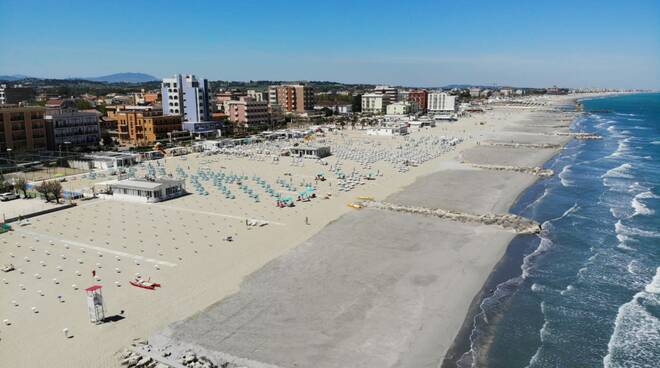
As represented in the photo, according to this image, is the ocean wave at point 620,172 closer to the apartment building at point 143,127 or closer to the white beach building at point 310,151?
the white beach building at point 310,151

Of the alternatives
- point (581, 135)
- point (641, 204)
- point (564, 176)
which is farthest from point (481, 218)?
point (581, 135)

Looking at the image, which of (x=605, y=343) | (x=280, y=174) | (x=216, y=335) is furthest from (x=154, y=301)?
(x=280, y=174)

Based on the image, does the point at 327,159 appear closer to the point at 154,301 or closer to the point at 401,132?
the point at 401,132

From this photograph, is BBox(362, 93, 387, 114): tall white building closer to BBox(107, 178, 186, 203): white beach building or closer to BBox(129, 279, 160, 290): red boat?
BBox(107, 178, 186, 203): white beach building

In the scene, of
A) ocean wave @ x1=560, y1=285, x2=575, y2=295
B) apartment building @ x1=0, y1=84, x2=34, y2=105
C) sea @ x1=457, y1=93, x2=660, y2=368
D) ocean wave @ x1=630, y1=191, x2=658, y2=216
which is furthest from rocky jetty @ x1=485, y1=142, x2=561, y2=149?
apartment building @ x1=0, y1=84, x2=34, y2=105

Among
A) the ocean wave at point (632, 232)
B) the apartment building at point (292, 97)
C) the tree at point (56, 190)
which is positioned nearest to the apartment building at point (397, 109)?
the apartment building at point (292, 97)

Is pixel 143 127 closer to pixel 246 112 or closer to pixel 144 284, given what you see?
pixel 246 112
